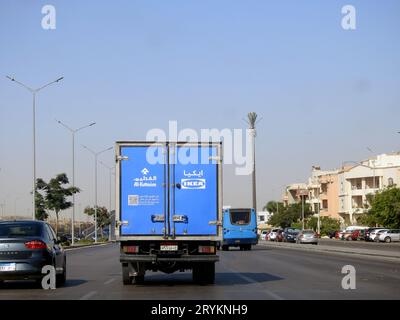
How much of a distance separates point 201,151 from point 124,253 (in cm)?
312

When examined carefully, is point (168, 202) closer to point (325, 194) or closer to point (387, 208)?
point (387, 208)

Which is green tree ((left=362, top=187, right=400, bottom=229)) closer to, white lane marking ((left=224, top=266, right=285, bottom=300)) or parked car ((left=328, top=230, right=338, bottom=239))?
parked car ((left=328, top=230, right=338, bottom=239))

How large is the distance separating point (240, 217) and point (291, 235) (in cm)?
2700

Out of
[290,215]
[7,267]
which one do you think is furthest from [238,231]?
[290,215]

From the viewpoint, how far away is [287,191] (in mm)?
166000

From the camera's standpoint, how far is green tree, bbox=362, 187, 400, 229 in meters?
86.9

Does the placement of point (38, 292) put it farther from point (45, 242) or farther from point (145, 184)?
point (145, 184)

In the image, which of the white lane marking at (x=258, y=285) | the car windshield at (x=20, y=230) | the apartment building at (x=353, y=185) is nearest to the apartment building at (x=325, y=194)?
the apartment building at (x=353, y=185)

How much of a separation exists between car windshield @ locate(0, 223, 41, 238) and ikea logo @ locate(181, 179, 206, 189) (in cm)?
366

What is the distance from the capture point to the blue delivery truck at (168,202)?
747 inches

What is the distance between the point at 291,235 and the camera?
81.6 meters

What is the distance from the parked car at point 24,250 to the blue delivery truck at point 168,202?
69.1 inches

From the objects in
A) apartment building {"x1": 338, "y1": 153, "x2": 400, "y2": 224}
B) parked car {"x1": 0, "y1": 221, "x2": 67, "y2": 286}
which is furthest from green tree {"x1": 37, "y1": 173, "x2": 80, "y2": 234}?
parked car {"x1": 0, "y1": 221, "x2": 67, "y2": 286}
